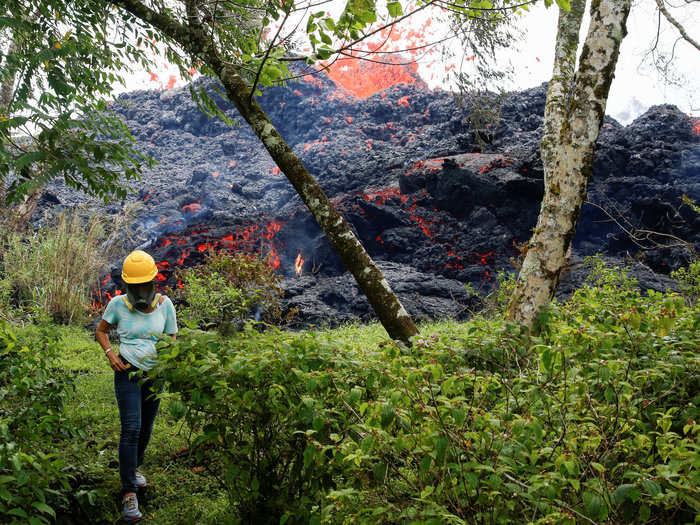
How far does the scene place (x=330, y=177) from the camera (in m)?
14.2

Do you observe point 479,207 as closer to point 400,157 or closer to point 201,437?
point 400,157

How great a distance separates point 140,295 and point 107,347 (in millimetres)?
382

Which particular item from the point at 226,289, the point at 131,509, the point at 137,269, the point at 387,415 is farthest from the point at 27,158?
the point at 226,289

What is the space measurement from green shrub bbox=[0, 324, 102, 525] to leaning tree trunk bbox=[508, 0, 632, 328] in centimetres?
272

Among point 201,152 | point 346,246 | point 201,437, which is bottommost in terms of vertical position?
point 201,437

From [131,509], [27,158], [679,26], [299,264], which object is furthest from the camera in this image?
[299,264]

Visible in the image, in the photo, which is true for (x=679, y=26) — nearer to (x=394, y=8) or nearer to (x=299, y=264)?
(x=394, y=8)

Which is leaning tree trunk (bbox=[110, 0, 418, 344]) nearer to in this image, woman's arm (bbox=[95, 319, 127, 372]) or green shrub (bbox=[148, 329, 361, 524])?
green shrub (bbox=[148, 329, 361, 524])

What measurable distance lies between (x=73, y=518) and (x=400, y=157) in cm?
1294

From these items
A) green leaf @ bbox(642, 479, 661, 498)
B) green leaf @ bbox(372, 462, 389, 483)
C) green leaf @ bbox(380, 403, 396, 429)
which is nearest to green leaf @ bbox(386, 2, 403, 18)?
green leaf @ bbox(380, 403, 396, 429)

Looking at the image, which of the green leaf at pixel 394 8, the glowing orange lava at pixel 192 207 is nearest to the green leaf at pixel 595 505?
the green leaf at pixel 394 8

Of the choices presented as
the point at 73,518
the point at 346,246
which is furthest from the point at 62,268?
the point at 346,246

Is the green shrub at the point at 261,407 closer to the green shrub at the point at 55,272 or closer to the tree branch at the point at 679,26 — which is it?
the tree branch at the point at 679,26

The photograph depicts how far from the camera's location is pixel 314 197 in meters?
2.88
